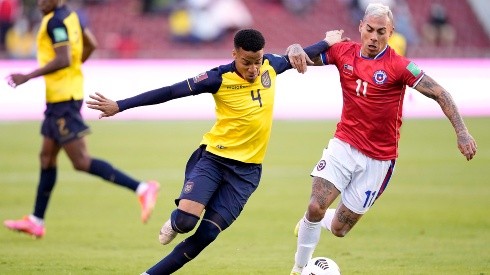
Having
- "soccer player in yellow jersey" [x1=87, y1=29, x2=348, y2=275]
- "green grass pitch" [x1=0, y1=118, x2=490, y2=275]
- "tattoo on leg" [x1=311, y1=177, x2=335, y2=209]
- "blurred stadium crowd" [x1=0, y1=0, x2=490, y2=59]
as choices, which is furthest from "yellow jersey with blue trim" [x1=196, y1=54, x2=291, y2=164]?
"blurred stadium crowd" [x1=0, y1=0, x2=490, y2=59]

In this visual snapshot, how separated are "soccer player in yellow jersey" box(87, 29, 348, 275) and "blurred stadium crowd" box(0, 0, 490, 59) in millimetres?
24214

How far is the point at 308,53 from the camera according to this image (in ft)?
30.2

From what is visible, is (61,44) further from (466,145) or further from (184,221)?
(466,145)

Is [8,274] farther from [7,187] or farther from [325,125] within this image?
[325,125]

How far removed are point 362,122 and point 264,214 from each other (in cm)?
480

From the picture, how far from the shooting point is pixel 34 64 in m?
27.3

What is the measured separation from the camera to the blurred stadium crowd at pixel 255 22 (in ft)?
111

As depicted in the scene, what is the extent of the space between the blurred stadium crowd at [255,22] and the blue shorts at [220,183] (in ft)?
79.5

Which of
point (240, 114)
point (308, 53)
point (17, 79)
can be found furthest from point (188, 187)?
point (17, 79)

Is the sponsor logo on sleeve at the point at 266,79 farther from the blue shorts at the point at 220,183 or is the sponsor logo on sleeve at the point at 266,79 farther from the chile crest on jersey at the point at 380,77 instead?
the chile crest on jersey at the point at 380,77

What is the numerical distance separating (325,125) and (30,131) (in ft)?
22.7

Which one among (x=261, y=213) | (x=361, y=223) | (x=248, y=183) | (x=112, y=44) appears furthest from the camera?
(x=112, y=44)

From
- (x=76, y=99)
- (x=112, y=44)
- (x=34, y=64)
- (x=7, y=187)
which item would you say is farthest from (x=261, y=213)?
(x=112, y=44)

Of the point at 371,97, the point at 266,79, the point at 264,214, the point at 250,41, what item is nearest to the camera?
the point at 250,41
